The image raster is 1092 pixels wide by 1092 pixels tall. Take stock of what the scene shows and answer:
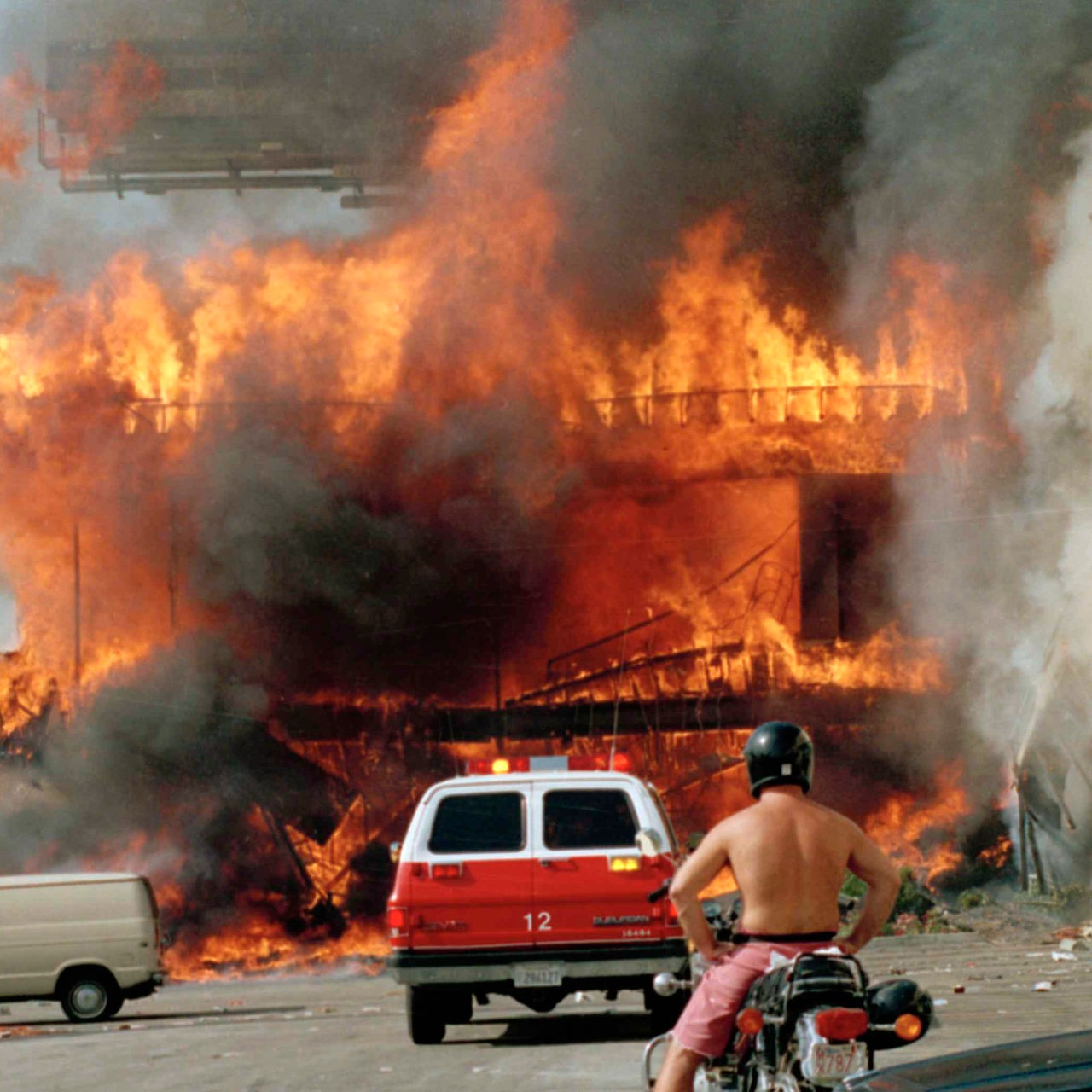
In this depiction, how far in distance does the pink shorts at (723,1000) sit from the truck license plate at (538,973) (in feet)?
22.3

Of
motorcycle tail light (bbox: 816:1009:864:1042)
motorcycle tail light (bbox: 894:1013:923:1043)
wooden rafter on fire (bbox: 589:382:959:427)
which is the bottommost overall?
motorcycle tail light (bbox: 894:1013:923:1043)

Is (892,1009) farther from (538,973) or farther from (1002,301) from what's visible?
(1002,301)

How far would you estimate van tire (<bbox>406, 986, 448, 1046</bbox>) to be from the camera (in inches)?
456

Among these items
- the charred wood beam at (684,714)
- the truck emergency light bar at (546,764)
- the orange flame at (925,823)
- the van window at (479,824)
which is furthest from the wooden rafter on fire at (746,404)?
the van window at (479,824)

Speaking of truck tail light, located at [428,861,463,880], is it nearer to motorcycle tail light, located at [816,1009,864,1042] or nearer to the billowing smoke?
motorcycle tail light, located at [816,1009,864,1042]

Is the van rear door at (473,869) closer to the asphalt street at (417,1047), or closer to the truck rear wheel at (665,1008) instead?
the asphalt street at (417,1047)

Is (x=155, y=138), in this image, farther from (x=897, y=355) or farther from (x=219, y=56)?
(x=897, y=355)

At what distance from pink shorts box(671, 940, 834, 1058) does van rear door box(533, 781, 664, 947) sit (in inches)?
261

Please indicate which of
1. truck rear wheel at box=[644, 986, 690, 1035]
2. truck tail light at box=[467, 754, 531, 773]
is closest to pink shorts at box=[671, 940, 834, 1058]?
truck rear wheel at box=[644, 986, 690, 1035]

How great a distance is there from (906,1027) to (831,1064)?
244 millimetres

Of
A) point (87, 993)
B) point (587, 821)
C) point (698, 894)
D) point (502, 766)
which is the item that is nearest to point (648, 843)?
point (698, 894)

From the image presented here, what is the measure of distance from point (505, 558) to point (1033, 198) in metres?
11.7

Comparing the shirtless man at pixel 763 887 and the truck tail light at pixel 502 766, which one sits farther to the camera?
the truck tail light at pixel 502 766

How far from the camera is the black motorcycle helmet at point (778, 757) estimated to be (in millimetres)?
4840
